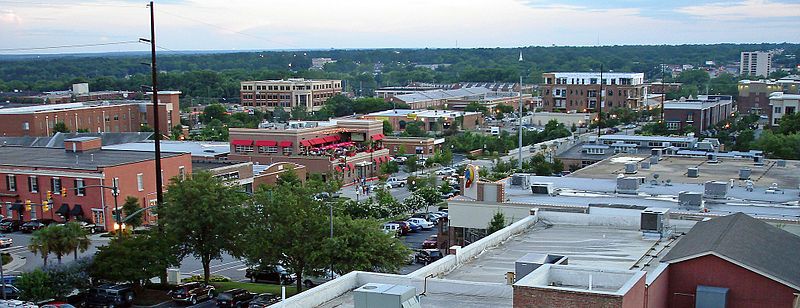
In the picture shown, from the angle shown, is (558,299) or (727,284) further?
(727,284)

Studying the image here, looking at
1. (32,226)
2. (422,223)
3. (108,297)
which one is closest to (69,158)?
(32,226)

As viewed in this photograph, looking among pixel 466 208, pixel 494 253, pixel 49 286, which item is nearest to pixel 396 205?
pixel 466 208

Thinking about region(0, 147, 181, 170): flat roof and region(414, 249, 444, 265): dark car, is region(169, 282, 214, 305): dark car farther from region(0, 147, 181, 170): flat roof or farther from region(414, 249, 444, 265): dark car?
region(0, 147, 181, 170): flat roof

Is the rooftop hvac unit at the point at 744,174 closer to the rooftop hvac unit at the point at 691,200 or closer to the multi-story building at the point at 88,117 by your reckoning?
the rooftop hvac unit at the point at 691,200

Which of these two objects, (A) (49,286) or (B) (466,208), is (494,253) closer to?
(B) (466,208)

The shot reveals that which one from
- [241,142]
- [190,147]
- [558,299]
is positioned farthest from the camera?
[241,142]

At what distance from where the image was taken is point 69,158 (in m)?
57.4

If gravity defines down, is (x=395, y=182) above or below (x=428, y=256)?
below

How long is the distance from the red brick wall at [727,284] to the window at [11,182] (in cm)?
4995

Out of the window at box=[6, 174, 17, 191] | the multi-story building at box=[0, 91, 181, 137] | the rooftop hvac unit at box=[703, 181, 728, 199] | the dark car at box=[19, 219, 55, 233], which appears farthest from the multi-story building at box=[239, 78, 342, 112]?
the rooftop hvac unit at box=[703, 181, 728, 199]

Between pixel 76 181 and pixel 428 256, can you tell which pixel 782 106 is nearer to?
pixel 428 256

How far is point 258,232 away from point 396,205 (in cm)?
2515

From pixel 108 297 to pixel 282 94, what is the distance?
128197mm

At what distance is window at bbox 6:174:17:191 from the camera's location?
56594mm
